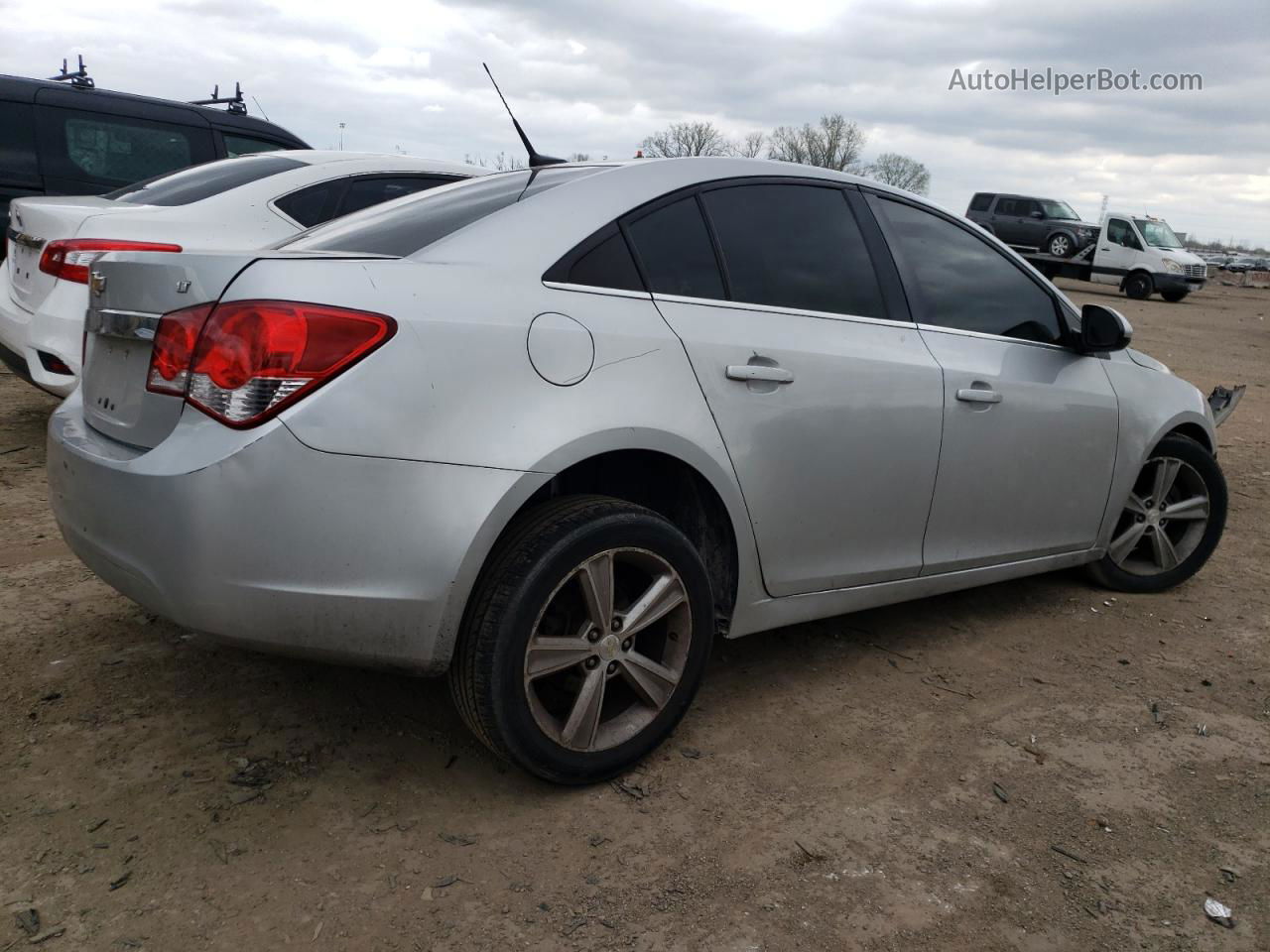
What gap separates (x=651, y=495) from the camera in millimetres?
2984

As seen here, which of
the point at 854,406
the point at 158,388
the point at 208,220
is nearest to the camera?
the point at 158,388

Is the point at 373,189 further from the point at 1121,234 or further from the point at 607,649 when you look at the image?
the point at 1121,234

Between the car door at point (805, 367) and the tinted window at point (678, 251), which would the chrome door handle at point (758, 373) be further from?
the tinted window at point (678, 251)

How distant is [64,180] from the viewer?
718 cm

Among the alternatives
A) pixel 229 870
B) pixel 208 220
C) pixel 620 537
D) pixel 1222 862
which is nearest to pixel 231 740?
pixel 229 870

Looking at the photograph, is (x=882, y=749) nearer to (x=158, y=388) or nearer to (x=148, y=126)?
(x=158, y=388)

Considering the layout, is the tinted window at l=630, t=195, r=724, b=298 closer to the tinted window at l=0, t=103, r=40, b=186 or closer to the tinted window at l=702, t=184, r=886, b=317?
the tinted window at l=702, t=184, r=886, b=317

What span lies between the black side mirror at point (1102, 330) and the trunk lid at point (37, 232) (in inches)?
173

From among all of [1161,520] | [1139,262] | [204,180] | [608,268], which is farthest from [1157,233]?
[608,268]

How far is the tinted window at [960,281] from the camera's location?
347 cm

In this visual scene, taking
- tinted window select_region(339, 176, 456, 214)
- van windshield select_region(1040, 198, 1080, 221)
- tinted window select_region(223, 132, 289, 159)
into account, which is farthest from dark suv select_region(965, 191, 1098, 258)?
tinted window select_region(339, 176, 456, 214)

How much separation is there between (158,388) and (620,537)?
1101 mm

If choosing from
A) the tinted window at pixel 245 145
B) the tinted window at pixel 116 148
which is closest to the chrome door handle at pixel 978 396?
the tinted window at pixel 245 145

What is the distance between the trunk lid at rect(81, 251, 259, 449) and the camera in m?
2.36
